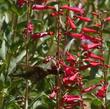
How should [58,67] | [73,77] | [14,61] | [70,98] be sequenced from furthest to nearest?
[14,61], [70,98], [73,77], [58,67]

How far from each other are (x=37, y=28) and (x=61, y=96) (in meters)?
2.41

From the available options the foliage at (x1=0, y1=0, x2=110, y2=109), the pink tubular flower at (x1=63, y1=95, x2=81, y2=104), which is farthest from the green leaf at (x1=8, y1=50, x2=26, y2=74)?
the pink tubular flower at (x1=63, y1=95, x2=81, y2=104)

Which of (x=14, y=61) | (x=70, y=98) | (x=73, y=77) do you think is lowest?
(x=70, y=98)

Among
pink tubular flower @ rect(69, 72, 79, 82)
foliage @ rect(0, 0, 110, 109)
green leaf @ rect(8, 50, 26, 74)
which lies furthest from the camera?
green leaf @ rect(8, 50, 26, 74)

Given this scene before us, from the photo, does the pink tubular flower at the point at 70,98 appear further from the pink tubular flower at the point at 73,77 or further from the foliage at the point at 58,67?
the pink tubular flower at the point at 73,77

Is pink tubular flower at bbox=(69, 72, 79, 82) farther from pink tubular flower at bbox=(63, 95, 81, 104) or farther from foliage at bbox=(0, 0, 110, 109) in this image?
pink tubular flower at bbox=(63, 95, 81, 104)

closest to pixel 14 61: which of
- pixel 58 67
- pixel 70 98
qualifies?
pixel 70 98

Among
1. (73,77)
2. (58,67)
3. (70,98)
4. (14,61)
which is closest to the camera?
(58,67)

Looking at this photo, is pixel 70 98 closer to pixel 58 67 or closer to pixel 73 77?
pixel 73 77

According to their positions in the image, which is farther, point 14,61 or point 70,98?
point 14,61

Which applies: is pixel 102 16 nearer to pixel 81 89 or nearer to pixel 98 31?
pixel 98 31

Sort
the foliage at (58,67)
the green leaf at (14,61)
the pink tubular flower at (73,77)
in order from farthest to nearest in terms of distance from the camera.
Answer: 1. the green leaf at (14,61)
2. the pink tubular flower at (73,77)
3. the foliage at (58,67)

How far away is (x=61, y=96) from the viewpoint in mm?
4168

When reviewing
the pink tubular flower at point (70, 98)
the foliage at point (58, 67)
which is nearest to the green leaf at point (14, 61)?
the foliage at point (58, 67)
